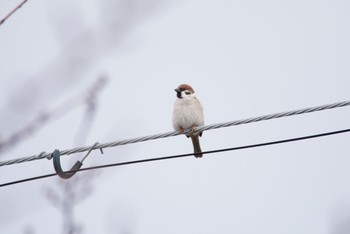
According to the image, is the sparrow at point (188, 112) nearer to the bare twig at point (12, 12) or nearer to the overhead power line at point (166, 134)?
the overhead power line at point (166, 134)

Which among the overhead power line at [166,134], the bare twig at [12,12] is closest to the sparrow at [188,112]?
the overhead power line at [166,134]

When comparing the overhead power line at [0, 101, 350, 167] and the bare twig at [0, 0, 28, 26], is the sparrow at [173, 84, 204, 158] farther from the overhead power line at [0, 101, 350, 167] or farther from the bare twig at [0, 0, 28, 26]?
the bare twig at [0, 0, 28, 26]

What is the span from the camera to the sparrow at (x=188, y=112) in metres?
6.27

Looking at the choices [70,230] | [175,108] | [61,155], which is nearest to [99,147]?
[61,155]

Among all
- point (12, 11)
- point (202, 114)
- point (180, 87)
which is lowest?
point (12, 11)

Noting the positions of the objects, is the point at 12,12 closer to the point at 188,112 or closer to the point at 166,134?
the point at 166,134

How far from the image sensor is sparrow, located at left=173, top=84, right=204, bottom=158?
6.27 m

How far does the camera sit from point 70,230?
1954 millimetres

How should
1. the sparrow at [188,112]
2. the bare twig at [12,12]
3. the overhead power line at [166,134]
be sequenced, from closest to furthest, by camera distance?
the bare twig at [12,12], the overhead power line at [166,134], the sparrow at [188,112]

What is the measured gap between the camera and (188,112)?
20.8 ft

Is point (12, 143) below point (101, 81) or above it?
below

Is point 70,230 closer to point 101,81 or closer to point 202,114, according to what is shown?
point 101,81

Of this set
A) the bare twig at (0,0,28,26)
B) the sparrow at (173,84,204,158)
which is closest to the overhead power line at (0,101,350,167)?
the sparrow at (173,84,204,158)

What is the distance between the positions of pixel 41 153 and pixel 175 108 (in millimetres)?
2714
